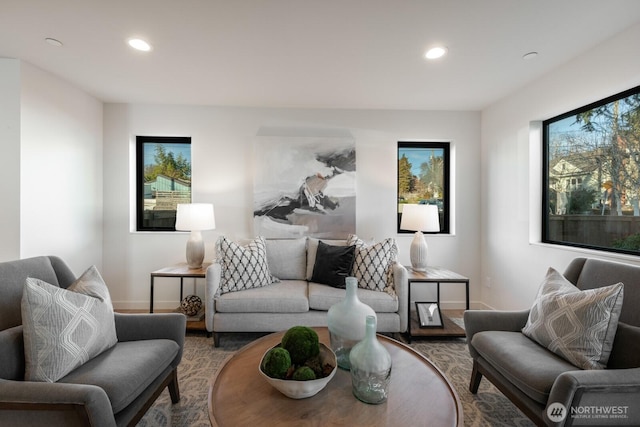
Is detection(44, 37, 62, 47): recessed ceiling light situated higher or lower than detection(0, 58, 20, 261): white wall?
higher

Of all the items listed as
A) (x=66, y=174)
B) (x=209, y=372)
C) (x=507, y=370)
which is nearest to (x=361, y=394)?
(x=507, y=370)

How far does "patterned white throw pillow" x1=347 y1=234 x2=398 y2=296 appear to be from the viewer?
266 centimetres

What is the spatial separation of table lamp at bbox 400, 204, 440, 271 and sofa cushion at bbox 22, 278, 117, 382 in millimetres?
2583

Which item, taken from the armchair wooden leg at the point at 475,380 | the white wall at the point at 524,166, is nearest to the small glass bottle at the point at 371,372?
the armchair wooden leg at the point at 475,380

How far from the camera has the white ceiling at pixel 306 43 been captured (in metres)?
1.76

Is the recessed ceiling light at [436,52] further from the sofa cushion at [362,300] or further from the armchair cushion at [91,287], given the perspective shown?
the armchair cushion at [91,287]

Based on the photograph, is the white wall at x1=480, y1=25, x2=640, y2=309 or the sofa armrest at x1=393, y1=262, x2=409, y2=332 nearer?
the white wall at x1=480, y1=25, x2=640, y2=309

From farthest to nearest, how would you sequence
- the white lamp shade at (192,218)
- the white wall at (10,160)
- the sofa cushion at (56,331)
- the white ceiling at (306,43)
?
1. the white lamp shade at (192,218)
2. the white wall at (10,160)
3. the white ceiling at (306,43)
4. the sofa cushion at (56,331)

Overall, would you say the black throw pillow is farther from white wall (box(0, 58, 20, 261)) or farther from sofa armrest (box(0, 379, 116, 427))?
white wall (box(0, 58, 20, 261))

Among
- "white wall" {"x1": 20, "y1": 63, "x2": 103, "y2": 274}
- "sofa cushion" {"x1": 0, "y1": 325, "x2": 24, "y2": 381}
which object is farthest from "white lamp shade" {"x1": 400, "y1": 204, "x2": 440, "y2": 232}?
"white wall" {"x1": 20, "y1": 63, "x2": 103, "y2": 274}

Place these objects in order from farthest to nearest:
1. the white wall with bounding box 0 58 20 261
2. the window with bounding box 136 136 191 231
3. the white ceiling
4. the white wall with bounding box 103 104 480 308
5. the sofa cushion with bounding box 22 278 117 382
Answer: the window with bounding box 136 136 191 231 < the white wall with bounding box 103 104 480 308 < the white wall with bounding box 0 58 20 261 < the white ceiling < the sofa cushion with bounding box 22 278 117 382

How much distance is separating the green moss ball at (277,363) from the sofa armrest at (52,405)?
2.01ft

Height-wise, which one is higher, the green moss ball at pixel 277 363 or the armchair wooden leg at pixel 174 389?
the green moss ball at pixel 277 363

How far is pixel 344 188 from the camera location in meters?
3.42
